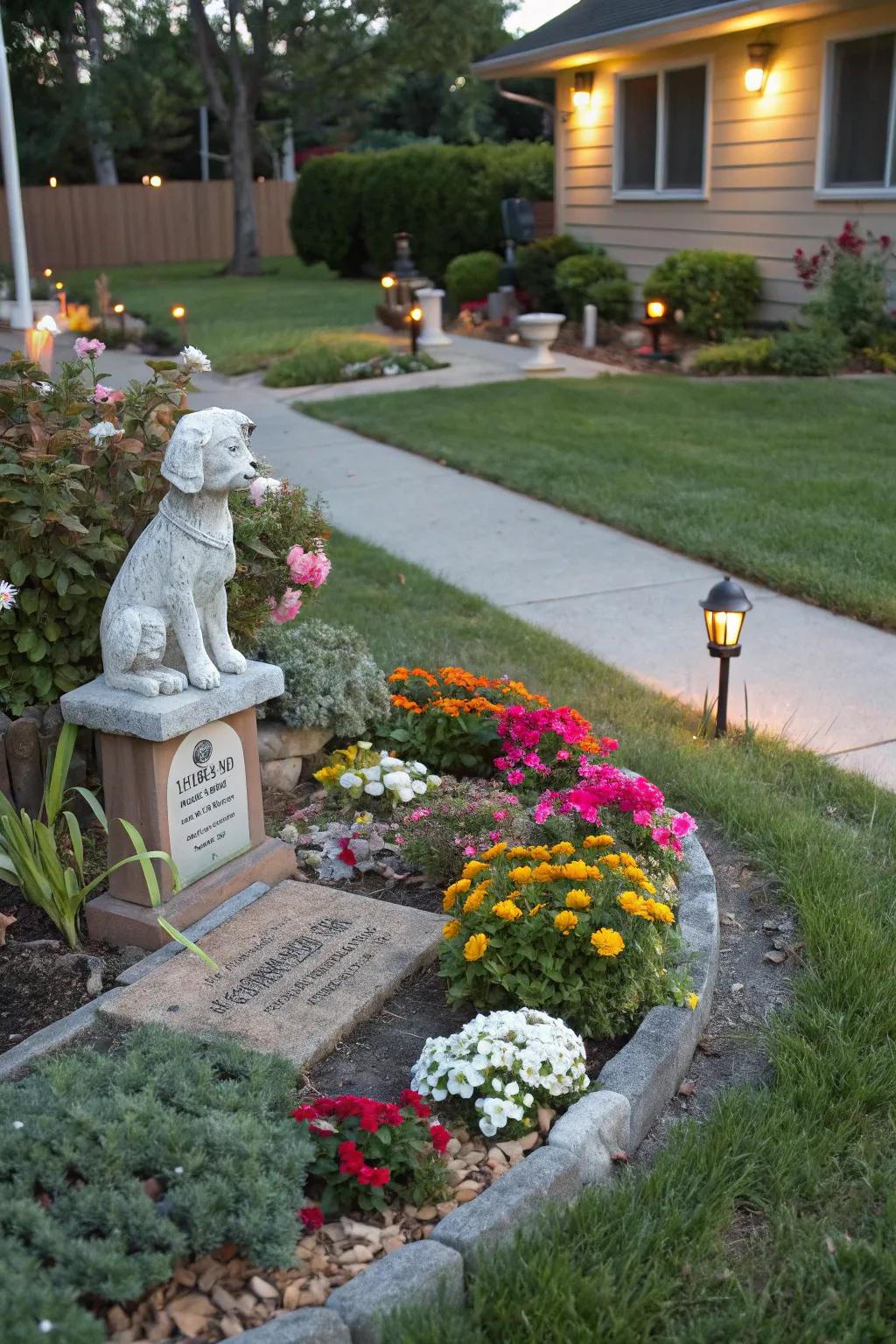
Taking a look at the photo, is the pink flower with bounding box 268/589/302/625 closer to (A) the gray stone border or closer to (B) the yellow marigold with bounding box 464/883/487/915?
(A) the gray stone border

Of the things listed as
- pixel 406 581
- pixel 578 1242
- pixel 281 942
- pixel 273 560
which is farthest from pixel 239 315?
pixel 578 1242

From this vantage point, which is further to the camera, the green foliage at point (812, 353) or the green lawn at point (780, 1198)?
the green foliage at point (812, 353)

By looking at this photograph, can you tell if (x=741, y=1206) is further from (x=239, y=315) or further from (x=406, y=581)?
(x=239, y=315)

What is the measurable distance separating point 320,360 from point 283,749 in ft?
31.0

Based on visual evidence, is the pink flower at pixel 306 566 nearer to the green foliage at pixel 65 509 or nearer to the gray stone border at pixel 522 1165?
the green foliage at pixel 65 509

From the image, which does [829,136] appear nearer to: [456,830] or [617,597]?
[617,597]

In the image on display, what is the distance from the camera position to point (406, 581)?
6648 mm

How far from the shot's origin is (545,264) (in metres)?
15.9

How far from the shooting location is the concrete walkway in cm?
513

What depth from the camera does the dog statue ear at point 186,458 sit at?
315 cm

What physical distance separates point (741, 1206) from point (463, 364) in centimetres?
1179

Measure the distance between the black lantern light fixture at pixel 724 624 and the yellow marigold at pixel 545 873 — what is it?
5.73 feet

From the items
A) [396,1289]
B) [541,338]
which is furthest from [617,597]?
[541,338]

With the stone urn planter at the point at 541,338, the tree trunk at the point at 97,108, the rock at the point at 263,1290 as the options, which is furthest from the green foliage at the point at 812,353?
the tree trunk at the point at 97,108
